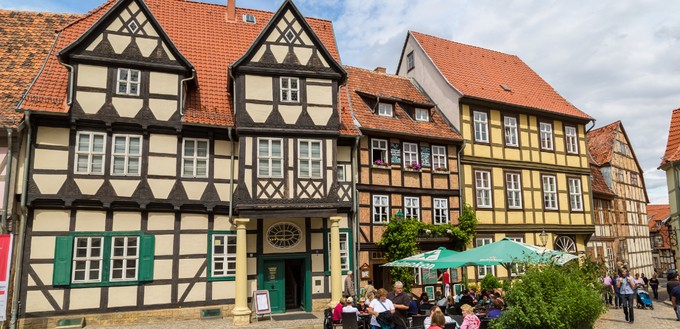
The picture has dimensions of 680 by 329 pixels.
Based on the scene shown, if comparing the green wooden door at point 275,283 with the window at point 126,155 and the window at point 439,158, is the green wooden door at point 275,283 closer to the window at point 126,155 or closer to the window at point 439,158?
the window at point 126,155

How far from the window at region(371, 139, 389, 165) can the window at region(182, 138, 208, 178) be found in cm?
682

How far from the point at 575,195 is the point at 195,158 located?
1900cm

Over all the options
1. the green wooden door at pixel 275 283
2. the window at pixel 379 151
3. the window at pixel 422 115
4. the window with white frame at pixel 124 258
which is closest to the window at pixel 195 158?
the window with white frame at pixel 124 258

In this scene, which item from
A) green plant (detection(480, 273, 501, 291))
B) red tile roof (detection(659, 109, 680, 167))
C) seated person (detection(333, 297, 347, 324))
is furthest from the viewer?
red tile roof (detection(659, 109, 680, 167))

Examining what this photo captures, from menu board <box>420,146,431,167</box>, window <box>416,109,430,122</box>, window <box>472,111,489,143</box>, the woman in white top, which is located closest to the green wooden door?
menu board <box>420,146,431,167</box>

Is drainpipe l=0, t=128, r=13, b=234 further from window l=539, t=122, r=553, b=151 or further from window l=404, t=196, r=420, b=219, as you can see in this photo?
window l=539, t=122, r=553, b=151

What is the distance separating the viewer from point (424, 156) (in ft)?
73.4

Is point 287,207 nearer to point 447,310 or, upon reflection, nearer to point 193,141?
point 193,141

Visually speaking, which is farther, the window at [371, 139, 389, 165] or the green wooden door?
the window at [371, 139, 389, 165]

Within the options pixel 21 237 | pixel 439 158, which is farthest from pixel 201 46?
pixel 439 158

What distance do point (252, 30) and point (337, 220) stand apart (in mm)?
9517

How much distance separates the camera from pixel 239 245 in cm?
1708

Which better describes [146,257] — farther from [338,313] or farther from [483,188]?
[483,188]

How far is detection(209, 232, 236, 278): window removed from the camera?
17641 mm
